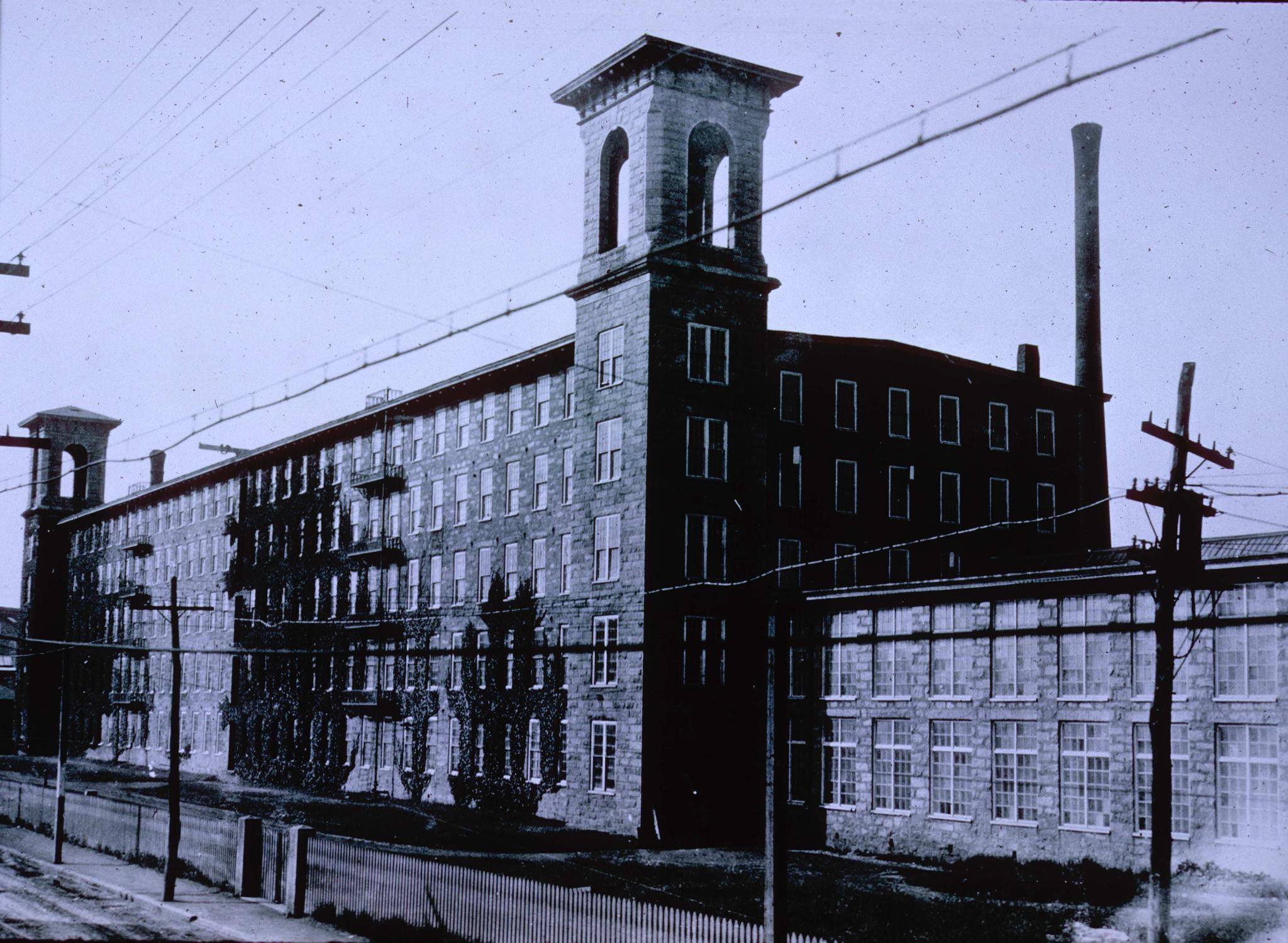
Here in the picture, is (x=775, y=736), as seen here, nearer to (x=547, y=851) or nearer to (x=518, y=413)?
(x=547, y=851)

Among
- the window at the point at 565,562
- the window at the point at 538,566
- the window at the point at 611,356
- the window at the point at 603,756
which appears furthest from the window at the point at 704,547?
the window at the point at 538,566

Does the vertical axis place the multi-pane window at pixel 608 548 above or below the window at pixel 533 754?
above

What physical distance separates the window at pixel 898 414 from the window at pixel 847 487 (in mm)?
2318

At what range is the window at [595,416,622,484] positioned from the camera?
43844 millimetres

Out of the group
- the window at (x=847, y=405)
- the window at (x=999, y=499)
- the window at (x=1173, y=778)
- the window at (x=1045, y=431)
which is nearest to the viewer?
the window at (x=1173, y=778)

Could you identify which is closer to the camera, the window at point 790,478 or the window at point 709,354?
the window at point 709,354

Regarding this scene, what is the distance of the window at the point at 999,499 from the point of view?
5194 centimetres

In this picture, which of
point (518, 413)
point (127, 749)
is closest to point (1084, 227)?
point (518, 413)

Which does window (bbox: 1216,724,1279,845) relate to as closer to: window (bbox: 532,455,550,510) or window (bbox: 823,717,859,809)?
window (bbox: 823,717,859,809)

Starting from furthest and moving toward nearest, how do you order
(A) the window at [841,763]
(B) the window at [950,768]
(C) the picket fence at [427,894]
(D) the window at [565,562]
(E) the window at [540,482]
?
(E) the window at [540,482] → (D) the window at [565,562] → (A) the window at [841,763] → (B) the window at [950,768] → (C) the picket fence at [427,894]

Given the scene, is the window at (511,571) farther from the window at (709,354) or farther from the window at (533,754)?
the window at (709,354)

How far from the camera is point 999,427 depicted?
5266 centimetres

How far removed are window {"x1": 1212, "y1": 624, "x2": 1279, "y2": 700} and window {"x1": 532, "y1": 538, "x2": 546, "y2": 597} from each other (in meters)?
22.7

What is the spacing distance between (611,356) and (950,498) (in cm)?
1439
